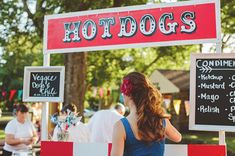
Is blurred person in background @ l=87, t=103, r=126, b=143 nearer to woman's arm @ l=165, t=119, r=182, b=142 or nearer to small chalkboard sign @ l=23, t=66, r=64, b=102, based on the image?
small chalkboard sign @ l=23, t=66, r=64, b=102

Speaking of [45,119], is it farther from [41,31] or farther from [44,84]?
[41,31]

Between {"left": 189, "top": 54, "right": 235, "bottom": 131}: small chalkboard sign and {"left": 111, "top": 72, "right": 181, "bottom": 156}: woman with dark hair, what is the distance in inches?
45.9

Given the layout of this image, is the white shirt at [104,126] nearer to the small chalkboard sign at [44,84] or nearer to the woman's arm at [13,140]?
the woman's arm at [13,140]

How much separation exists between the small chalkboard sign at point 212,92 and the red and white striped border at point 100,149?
192 millimetres

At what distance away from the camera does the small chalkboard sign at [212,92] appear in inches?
157

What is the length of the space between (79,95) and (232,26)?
4.65 meters

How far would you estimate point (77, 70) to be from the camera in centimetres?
1027

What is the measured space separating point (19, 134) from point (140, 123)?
3792 millimetres

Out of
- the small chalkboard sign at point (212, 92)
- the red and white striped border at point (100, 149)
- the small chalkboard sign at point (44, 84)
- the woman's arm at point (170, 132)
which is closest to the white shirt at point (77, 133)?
the small chalkboard sign at point (44, 84)

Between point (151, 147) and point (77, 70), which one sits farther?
point (77, 70)

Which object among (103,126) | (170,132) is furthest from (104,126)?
(170,132)

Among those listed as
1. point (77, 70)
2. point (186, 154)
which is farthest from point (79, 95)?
point (186, 154)

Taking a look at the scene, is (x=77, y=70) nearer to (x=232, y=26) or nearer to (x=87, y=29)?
(x=232, y=26)

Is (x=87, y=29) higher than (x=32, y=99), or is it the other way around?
(x=87, y=29)
